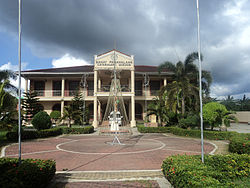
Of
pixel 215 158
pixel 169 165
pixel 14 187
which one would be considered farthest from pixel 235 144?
pixel 14 187

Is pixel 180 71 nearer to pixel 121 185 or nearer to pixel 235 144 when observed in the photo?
pixel 235 144

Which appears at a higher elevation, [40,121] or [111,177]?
[40,121]

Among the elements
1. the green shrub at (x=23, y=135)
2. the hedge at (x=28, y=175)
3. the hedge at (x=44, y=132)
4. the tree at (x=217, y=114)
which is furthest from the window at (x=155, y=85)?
the hedge at (x=28, y=175)

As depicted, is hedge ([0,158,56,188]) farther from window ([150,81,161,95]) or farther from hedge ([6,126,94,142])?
window ([150,81,161,95])

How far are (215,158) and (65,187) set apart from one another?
4.50 metres

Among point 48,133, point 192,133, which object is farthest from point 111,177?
point 48,133

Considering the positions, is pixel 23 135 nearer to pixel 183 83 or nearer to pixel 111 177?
pixel 111 177

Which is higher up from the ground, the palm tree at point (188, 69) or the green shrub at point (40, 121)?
the palm tree at point (188, 69)

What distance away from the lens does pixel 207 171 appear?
3.97m

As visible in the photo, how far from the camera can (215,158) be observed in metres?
5.24

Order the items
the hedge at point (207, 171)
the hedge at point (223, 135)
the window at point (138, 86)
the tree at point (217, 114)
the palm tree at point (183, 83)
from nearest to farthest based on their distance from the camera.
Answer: the hedge at point (207, 171) → the hedge at point (223, 135) → the tree at point (217, 114) → the palm tree at point (183, 83) → the window at point (138, 86)

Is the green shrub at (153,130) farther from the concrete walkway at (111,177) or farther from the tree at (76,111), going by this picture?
the concrete walkway at (111,177)

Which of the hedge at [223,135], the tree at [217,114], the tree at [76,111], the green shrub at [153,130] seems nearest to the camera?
the hedge at [223,135]

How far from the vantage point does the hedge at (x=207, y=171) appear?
3.46 meters
